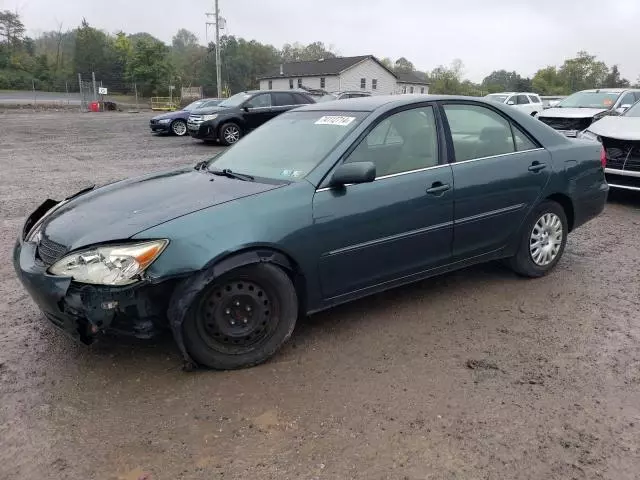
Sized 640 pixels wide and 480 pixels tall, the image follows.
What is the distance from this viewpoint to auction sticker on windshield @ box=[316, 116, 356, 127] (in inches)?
154

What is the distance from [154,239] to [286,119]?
6.31 ft

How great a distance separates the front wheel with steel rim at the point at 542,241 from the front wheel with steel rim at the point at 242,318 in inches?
90.3

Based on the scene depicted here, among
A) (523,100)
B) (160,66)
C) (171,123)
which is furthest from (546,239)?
(160,66)

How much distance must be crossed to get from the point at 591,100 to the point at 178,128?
43.2ft

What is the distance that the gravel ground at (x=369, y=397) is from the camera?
2.50 meters

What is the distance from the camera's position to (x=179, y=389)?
10.1 feet

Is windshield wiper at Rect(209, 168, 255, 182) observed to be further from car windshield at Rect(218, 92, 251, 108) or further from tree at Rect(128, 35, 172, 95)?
tree at Rect(128, 35, 172, 95)

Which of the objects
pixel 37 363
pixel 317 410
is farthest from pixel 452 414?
pixel 37 363

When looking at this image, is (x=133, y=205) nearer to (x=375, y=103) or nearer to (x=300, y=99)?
(x=375, y=103)

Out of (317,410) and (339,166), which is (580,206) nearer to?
(339,166)

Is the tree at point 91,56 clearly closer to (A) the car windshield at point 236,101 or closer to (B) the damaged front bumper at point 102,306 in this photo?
(A) the car windshield at point 236,101

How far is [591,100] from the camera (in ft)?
46.2

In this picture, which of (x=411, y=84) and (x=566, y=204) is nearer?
(x=566, y=204)

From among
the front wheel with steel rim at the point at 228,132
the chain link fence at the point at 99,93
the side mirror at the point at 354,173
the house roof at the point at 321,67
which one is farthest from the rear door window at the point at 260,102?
the house roof at the point at 321,67
